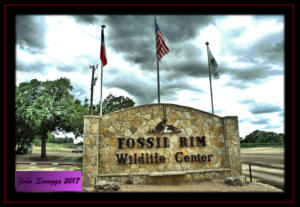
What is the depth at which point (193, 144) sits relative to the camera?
8.40 metres

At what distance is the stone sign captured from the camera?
303 inches

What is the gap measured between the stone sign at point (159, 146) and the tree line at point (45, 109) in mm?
10617

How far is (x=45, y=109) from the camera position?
16281 mm

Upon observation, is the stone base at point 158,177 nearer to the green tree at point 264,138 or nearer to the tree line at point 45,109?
the tree line at point 45,109

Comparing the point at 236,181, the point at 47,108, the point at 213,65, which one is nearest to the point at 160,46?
the point at 213,65

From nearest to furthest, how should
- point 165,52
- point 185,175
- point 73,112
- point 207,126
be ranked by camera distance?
point 185,175, point 207,126, point 165,52, point 73,112

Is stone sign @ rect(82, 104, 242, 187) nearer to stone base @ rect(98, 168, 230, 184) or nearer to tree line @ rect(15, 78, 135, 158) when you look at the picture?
stone base @ rect(98, 168, 230, 184)

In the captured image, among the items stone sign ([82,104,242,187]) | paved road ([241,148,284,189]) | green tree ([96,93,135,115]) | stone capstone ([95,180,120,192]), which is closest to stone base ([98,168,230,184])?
stone sign ([82,104,242,187])

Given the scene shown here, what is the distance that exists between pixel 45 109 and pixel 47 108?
19cm

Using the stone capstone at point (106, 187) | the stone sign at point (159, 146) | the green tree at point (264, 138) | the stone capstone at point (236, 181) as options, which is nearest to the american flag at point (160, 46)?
the stone sign at point (159, 146)

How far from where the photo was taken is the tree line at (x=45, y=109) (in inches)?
628
